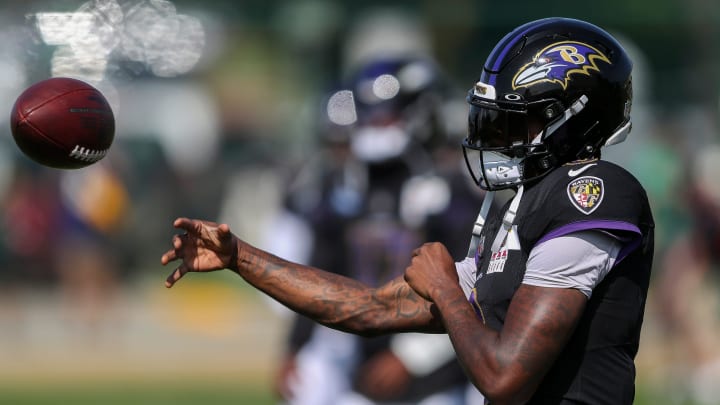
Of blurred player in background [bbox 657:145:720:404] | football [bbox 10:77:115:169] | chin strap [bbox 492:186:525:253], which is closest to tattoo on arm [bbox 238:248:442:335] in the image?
chin strap [bbox 492:186:525:253]

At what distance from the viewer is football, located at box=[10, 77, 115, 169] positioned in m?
4.13

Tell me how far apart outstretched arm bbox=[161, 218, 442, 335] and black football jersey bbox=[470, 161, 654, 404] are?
564 millimetres

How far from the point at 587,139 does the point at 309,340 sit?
3800 millimetres

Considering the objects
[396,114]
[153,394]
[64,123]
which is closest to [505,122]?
[64,123]

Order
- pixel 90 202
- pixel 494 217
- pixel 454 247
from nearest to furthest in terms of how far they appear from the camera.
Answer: pixel 494 217 < pixel 454 247 < pixel 90 202

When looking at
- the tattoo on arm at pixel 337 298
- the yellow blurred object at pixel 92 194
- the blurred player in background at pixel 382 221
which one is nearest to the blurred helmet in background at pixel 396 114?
the blurred player in background at pixel 382 221

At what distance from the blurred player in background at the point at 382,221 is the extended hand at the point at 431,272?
281cm

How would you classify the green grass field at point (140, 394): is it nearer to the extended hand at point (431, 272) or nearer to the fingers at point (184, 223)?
the fingers at point (184, 223)

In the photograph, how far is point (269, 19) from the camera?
719 inches

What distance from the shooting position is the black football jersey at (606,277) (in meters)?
3.40

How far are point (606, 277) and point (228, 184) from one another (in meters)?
14.6

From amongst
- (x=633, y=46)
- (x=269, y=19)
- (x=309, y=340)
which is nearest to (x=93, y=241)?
(x=269, y=19)

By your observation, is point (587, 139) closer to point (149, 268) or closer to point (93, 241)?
point (93, 241)

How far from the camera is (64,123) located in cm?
413
